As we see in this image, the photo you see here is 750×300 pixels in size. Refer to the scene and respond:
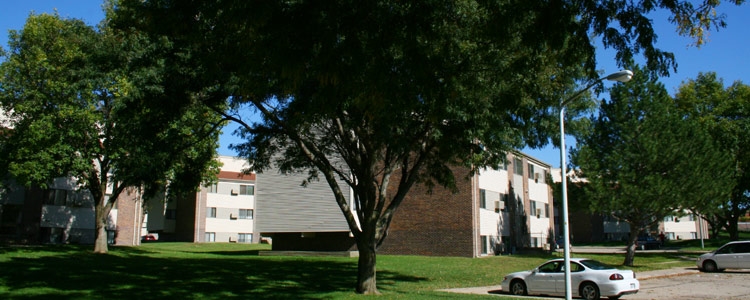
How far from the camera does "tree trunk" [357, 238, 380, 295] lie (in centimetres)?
1788

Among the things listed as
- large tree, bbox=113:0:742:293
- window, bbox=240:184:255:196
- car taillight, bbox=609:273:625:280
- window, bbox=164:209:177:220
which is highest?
window, bbox=240:184:255:196

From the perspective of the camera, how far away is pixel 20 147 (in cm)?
2884

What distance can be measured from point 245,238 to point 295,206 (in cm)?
3096

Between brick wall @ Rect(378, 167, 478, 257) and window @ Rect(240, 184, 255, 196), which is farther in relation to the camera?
window @ Rect(240, 184, 255, 196)

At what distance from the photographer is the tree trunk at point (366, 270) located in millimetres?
17875

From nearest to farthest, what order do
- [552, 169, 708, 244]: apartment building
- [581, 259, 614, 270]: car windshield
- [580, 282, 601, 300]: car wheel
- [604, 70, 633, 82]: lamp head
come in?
1. [604, 70, 633, 82]: lamp head
2. [580, 282, 601, 300]: car wheel
3. [581, 259, 614, 270]: car windshield
4. [552, 169, 708, 244]: apartment building

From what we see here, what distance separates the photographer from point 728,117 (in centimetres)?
5044

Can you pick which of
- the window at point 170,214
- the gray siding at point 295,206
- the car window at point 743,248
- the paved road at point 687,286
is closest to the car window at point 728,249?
the car window at point 743,248

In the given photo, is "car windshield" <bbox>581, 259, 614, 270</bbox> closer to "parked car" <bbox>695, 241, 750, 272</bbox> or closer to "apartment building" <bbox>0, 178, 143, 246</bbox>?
Answer: "parked car" <bbox>695, 241, 750, 272</bbox>

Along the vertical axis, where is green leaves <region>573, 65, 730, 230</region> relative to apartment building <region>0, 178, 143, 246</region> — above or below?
above

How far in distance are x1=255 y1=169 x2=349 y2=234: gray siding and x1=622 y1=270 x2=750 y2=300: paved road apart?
1979 cm

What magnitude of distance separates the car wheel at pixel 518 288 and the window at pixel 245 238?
52313 millimetres

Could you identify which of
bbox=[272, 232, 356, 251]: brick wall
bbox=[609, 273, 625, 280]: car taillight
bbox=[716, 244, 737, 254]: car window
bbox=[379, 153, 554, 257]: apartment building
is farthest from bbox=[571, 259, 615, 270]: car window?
bbox=[272, 232, 356, 251]: brick wall

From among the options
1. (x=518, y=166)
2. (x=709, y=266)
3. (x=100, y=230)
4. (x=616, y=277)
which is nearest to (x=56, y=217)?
(x=100, y=230)
